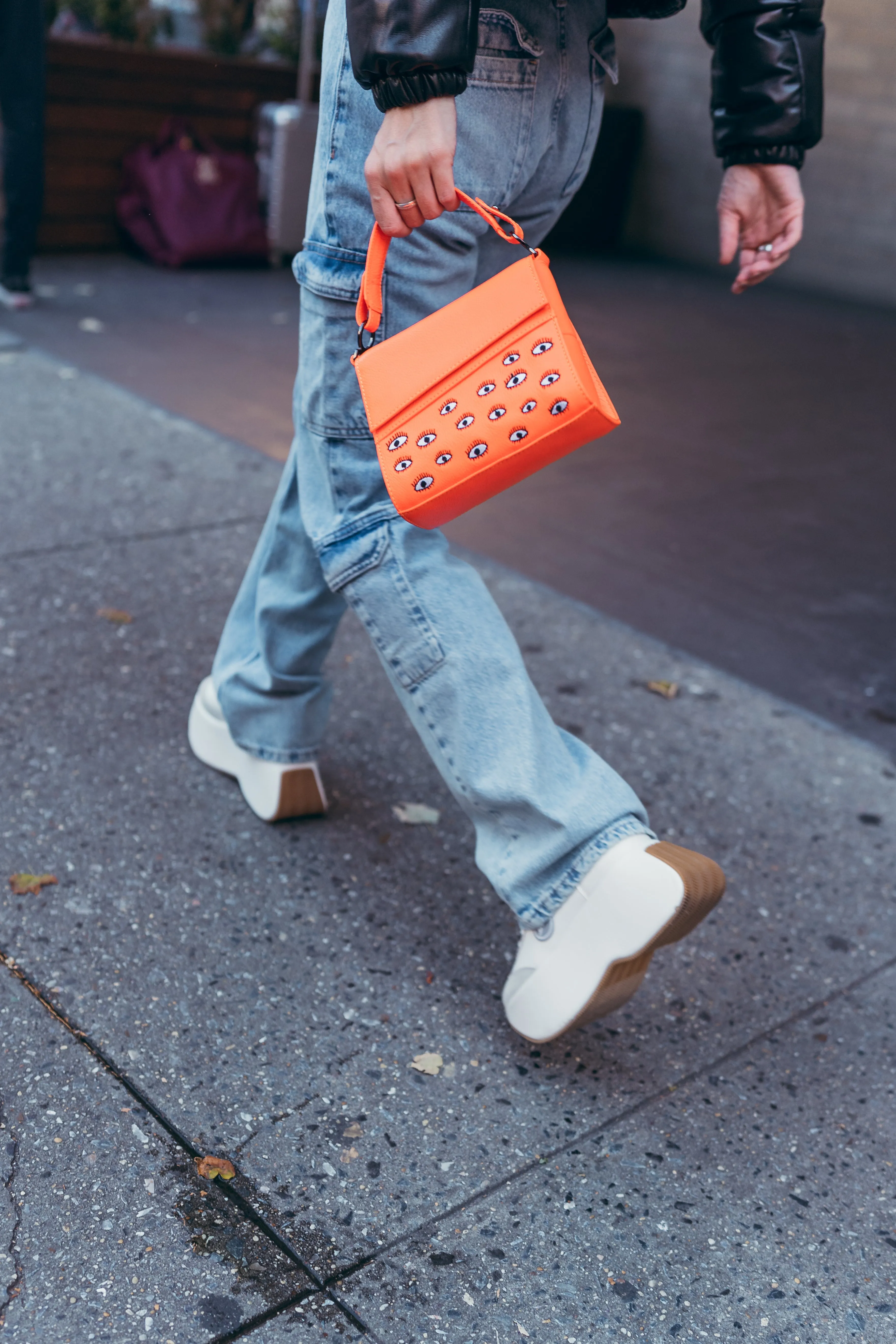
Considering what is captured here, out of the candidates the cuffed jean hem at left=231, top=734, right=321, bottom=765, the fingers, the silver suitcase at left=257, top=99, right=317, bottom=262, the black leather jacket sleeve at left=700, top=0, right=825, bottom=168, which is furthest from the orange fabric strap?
the silver suitcase at left=257, top=99, right=317, bottom=262

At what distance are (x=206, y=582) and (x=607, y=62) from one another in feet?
6.23

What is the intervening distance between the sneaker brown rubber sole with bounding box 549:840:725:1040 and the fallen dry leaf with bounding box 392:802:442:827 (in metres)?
0.74

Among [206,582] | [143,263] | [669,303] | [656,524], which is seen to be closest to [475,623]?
[206,582]

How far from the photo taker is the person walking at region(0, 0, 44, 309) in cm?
521

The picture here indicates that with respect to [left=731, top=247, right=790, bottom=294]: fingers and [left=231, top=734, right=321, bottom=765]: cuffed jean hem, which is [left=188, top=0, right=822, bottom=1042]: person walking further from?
[left=231, top=734, right=321, bottom=765]: cuffed jean hem

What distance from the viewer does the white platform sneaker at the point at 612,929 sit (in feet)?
5.34

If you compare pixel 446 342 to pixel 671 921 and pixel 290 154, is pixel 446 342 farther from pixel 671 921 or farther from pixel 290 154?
pixel 290 154

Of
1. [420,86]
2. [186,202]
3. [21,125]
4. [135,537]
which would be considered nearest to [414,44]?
[420,86]

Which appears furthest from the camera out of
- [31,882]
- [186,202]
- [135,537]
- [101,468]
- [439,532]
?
[186,202]

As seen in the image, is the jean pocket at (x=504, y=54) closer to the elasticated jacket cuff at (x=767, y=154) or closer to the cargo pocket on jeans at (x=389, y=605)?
the elasticated jacket cuff at (x=767, y=154)

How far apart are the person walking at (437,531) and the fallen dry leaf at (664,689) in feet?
4.29

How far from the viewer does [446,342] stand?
1546 mm

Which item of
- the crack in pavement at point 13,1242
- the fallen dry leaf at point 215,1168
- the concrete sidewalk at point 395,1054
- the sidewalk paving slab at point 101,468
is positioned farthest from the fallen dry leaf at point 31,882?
the sidewalk paving slab at point 101,468

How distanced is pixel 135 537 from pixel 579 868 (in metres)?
2.23
